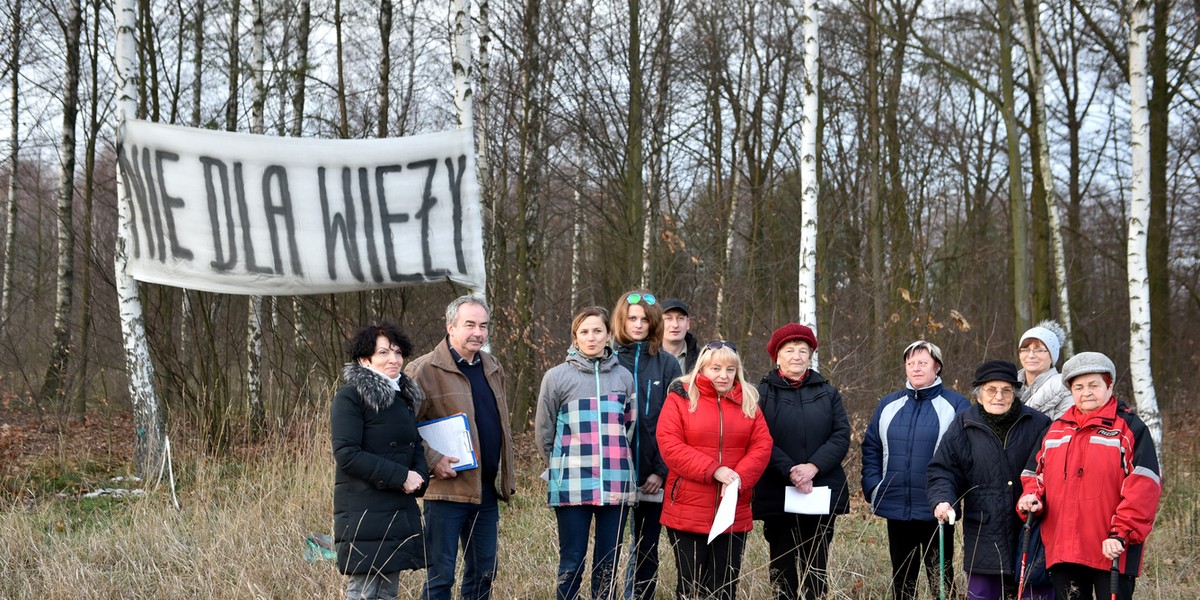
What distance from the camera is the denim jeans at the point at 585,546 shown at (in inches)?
169

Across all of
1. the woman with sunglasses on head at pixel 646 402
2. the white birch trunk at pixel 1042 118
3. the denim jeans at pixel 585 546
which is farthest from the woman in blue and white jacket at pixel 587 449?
the white birch trunk at pixel 1042 118

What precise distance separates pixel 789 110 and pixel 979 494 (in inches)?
591

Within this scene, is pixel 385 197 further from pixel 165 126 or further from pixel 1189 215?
pixel 1189 215

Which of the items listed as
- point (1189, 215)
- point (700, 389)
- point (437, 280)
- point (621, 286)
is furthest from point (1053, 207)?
point (700, 389)

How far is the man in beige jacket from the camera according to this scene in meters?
4.11

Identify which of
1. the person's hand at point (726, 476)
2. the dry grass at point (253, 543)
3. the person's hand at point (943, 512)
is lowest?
the dry grass at point (253, 543)

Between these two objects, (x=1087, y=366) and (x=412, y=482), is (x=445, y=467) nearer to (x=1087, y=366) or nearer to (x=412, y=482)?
(x=412, y=482)

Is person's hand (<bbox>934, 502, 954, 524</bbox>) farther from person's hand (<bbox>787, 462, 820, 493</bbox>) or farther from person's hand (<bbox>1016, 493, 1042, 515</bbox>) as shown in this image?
person's hand (<bbox>787, 462, 820, 493</bbox>)

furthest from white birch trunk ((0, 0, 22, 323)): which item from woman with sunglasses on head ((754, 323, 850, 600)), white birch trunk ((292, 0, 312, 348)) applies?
woman with sunglasses on head ((754, 323, 850, 600))

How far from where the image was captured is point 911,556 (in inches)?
174

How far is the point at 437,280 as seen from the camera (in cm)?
670

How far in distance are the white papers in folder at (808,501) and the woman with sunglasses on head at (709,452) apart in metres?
0.21

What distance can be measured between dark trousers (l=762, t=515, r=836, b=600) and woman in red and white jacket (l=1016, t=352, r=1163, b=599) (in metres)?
0.94

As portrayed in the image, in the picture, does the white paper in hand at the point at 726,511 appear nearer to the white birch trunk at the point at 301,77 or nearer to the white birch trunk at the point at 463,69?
the white birch trunk at the point at 463,69
